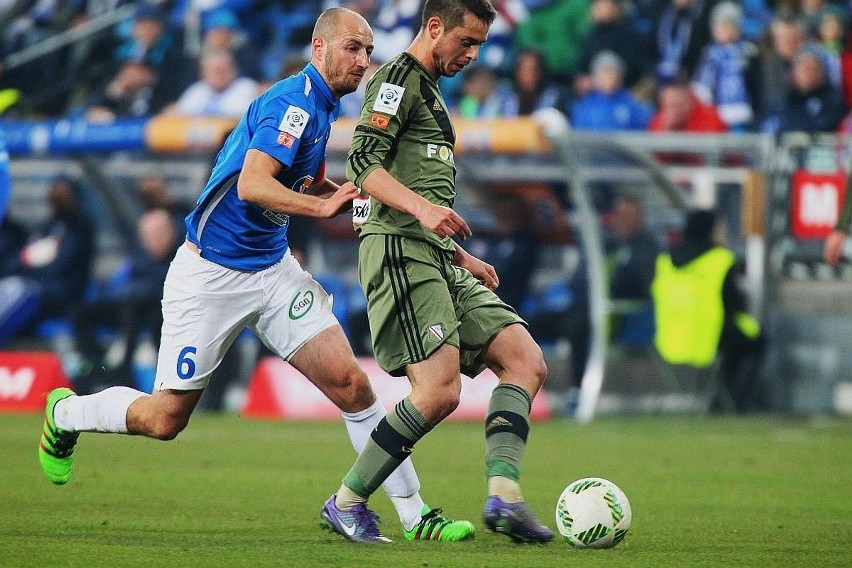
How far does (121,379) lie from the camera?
13.7 metres

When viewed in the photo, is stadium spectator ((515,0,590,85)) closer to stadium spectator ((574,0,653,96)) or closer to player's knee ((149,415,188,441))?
stadium spectator ((574,0,653,96))

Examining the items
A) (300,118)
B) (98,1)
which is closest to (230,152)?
(300,118)

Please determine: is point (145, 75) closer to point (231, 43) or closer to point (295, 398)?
point (231, 43)

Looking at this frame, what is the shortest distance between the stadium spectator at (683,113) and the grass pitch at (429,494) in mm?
3026

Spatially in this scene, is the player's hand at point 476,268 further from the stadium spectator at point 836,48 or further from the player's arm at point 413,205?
the stadium spectator at point 836,48

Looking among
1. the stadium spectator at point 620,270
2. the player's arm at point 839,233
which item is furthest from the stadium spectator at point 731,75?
the player's arm at point 839,233

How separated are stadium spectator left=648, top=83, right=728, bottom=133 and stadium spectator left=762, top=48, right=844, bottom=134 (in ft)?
2.18

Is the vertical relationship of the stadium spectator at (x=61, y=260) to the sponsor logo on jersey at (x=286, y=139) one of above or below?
below

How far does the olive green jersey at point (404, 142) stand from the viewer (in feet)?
19.1

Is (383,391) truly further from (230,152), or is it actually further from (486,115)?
(230,152)

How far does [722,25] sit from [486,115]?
2.51 meters

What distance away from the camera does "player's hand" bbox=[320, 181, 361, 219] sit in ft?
18.5

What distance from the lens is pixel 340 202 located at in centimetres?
562

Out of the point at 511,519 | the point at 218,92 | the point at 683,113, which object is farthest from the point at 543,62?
the point at 511,519
